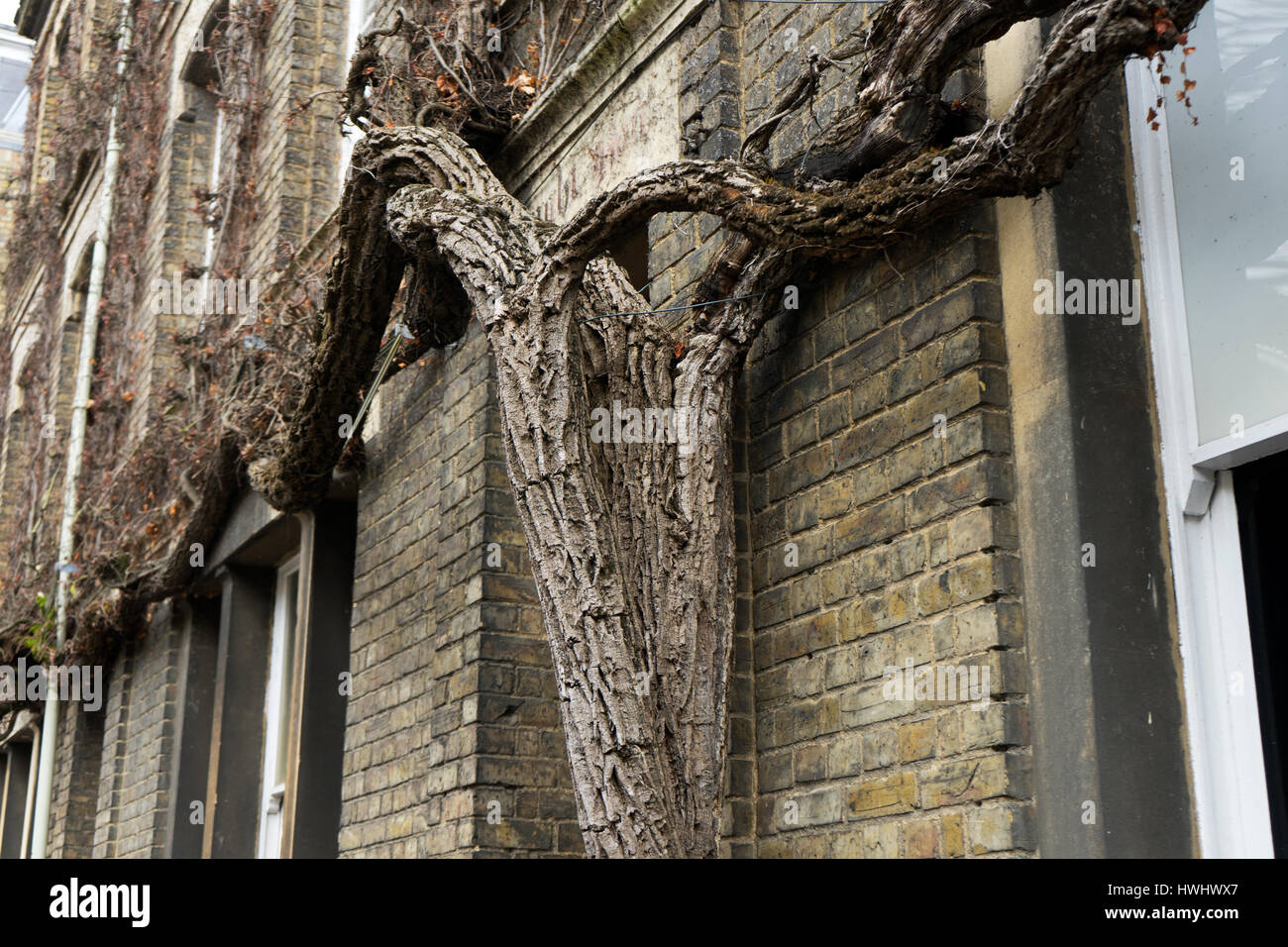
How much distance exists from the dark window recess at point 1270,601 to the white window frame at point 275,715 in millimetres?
5598

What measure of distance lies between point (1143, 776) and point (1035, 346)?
1035mm

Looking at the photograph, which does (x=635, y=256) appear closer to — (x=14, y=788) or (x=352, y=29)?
(x=352, y=29)

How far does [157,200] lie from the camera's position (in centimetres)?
1130

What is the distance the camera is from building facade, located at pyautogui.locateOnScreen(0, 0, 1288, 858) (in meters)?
3.16

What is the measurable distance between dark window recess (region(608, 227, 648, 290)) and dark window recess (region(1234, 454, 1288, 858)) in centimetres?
262

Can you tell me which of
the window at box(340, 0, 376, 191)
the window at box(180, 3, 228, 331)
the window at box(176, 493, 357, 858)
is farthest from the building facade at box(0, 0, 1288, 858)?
the window at box(180, 3, 228, 331)

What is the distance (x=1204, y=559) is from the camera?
10.7 ft

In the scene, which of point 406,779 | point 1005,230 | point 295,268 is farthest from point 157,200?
point 1005,230

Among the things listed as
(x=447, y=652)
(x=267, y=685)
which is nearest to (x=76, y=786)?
(x=267, y=685)

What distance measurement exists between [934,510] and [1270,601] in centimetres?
80

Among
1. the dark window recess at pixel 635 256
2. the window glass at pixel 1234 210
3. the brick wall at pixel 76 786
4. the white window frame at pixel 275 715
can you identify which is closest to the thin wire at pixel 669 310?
the dark window recess at pixel 635 256

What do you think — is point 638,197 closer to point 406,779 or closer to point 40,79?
point 406,779
